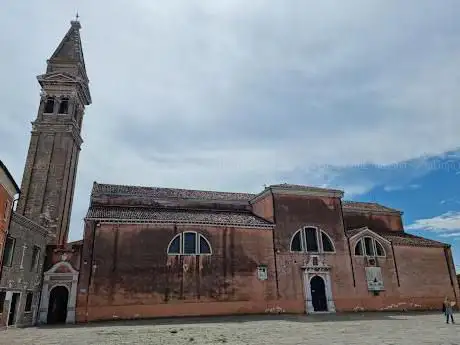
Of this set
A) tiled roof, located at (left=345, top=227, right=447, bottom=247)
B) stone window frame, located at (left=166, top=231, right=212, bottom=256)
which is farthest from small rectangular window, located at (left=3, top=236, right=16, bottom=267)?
tiled roof, located at (left=345, top=227, right=447, bottom=247)

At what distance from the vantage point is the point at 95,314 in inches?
812

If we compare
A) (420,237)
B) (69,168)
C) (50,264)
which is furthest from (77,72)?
(420,237)

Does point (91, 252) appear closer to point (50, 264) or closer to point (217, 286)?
point (50, 264)

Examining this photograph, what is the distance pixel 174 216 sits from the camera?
968 inches

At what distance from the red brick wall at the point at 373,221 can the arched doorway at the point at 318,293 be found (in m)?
7.31

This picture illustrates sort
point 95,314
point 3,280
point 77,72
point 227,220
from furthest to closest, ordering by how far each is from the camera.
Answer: point 77,72
point 227,220
point 95,314
point 3,280

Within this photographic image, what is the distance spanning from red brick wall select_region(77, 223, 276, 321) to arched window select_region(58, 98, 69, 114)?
43.7ft

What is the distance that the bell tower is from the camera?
27.4 m

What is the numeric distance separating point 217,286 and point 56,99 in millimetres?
20685

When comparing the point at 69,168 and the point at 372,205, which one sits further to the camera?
the point at 372,205

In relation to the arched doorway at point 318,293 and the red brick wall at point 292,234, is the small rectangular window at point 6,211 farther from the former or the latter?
the arched doorway at point 318,293

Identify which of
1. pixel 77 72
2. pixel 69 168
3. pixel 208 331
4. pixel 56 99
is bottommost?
pixel 208 331

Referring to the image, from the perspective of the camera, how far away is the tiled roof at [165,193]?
27734mm

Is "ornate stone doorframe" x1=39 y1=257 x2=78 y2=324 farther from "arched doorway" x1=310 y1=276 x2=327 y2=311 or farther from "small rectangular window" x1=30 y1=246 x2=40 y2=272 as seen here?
"arched doorway" x1=310 y1=276 x2=327 y2=311
